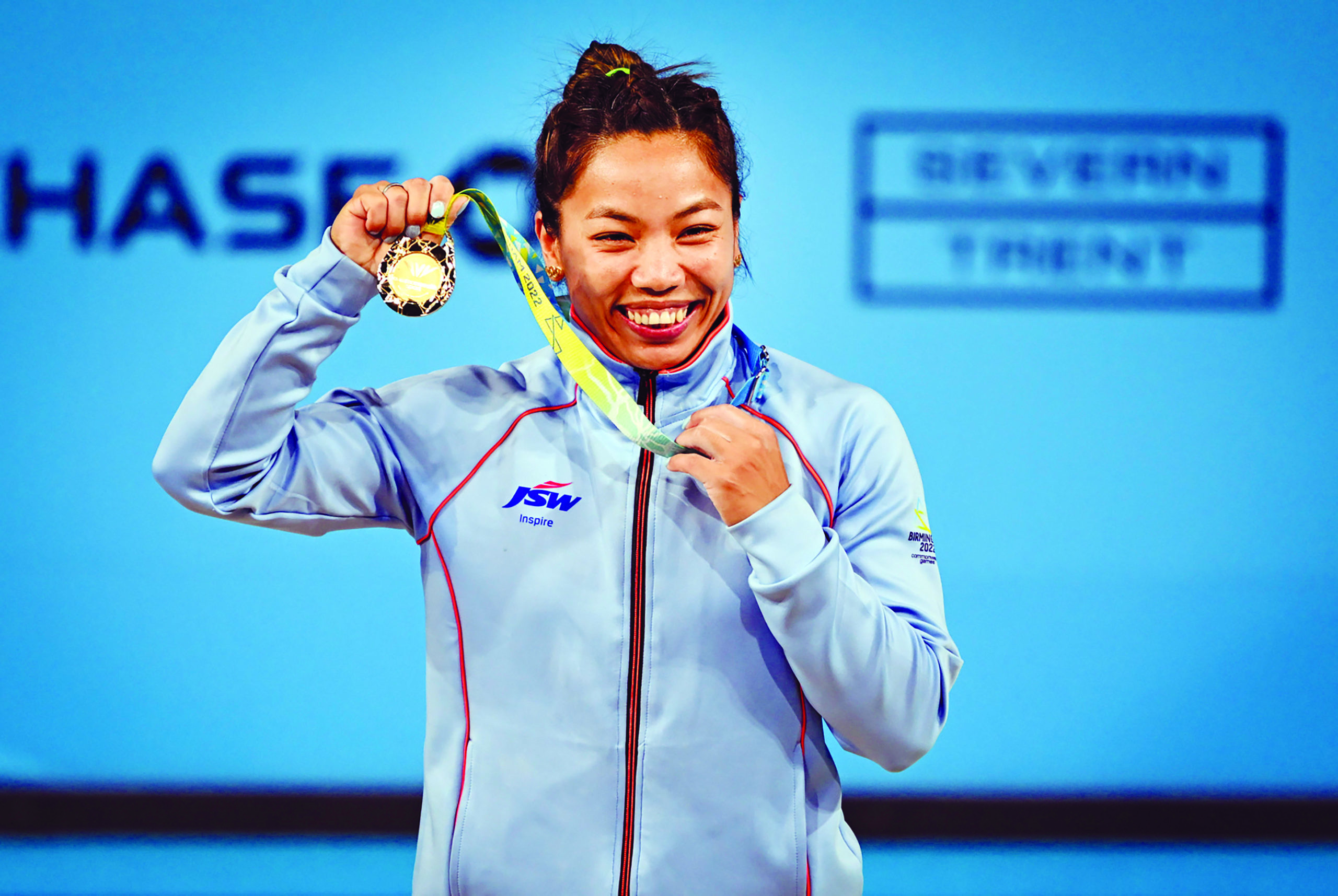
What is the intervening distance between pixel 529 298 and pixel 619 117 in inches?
8.9

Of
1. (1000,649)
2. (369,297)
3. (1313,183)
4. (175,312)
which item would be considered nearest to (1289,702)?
(1000,649)

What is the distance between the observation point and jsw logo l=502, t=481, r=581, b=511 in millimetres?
1185

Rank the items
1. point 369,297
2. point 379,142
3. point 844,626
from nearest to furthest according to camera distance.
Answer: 1. point 844,626
2. point 369,297
3. point 379,142

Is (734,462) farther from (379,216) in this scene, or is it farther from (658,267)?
(379,216)

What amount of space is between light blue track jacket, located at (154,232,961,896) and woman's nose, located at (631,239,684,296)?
0.13 m

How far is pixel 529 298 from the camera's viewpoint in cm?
126

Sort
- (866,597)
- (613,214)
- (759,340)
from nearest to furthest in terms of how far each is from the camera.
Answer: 1. (866,597)
2. (613,214)
3. (759,340)

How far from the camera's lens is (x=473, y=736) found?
118cm

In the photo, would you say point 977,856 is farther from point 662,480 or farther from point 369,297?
point 369,297

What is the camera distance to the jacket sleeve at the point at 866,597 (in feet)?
3.38

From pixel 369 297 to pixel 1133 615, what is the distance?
7.40ft

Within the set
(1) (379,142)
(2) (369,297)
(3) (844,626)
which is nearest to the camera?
(3) (844,626)

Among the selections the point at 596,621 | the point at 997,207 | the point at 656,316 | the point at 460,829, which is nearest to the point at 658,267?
the point at 656,316

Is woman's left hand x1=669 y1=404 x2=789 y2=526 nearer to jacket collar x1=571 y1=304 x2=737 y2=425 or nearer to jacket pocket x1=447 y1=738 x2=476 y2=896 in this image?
jacket collar x1=571 y1=304 x2=737 y2=425
